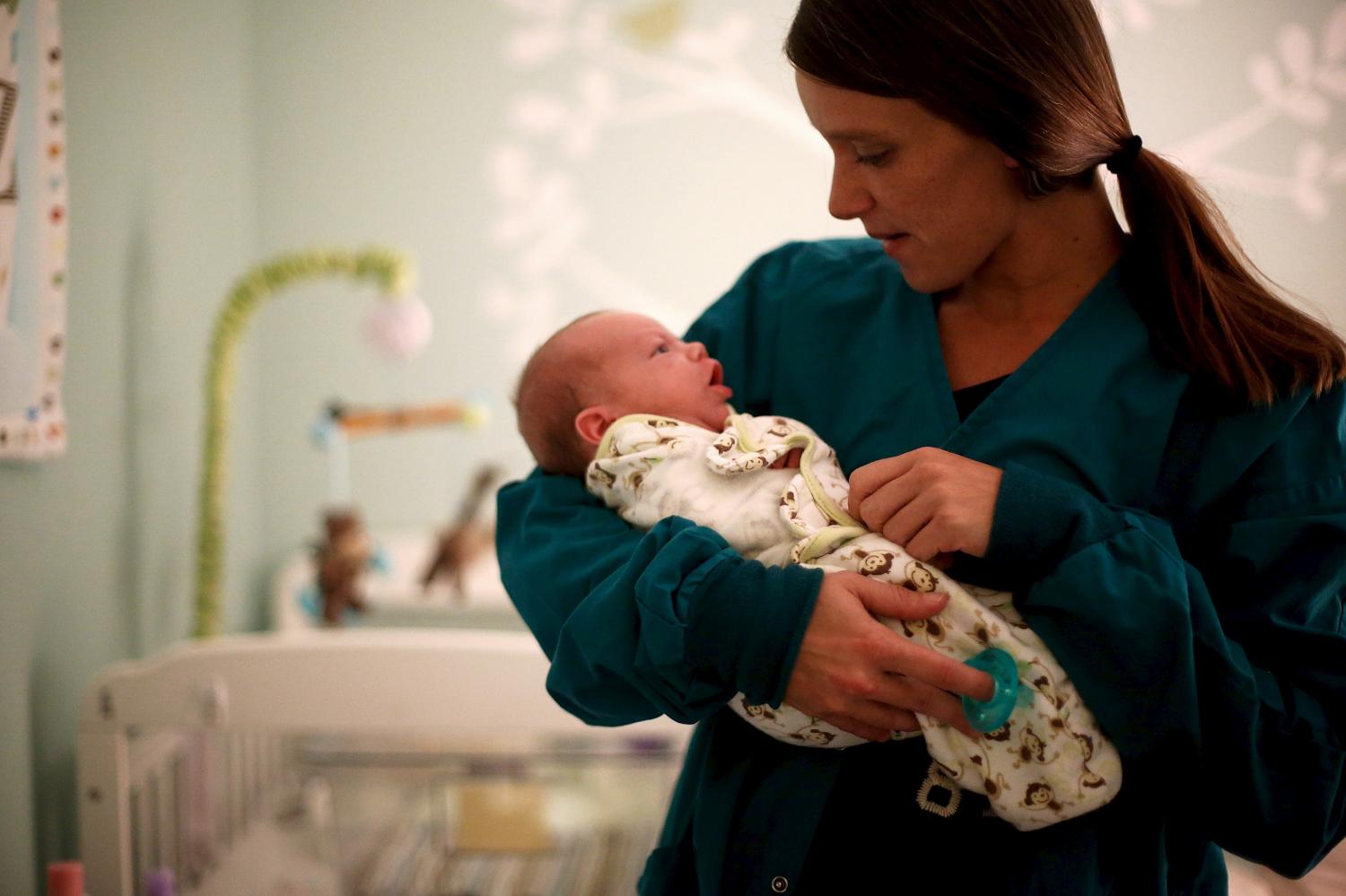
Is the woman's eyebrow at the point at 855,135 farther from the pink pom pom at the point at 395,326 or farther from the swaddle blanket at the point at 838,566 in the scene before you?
the pink pom pom at the point at 395,326

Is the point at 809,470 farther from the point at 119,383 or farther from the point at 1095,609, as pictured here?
the point at 119,383

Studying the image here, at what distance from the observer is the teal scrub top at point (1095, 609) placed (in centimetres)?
83

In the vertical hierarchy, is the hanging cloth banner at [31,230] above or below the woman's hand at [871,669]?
above

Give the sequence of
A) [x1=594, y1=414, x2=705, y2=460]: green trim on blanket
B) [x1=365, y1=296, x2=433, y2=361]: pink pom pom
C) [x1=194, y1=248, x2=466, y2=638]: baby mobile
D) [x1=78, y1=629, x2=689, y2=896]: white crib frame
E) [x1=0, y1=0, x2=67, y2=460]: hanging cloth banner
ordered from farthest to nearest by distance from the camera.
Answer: [x1=365, y1=296, x2=433, y2=361]: pink pom pom, [x1=194, y1=248, x2=466, y2=638]: baby mobile, [x1=78, y1=629, x2=689, y2=896]: white crib frame, [x1=0, y1=0, x2=67, y2=460]: hanging cloth banner, [x1=594, y1=414, x2=705, y2=460]: green trim on blanket

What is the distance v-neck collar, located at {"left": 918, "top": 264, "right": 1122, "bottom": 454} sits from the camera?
37.5 inches

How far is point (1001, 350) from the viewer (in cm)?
101

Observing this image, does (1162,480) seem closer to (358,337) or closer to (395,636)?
(395,636)

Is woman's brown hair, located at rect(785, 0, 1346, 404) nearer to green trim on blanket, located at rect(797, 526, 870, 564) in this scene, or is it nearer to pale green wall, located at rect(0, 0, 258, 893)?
green trim on blanket, located at rect(797, 526, 870, 564)

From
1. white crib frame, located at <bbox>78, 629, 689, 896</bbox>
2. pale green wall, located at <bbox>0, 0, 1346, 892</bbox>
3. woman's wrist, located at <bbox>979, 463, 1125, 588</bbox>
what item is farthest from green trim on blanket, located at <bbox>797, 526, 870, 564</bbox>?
pale green wall, located at <bbox>0, 0, 1346, 892</bbox>

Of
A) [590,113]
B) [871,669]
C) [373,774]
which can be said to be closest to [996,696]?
[871,669]

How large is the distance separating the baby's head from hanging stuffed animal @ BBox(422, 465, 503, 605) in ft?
4.67

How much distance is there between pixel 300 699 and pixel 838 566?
119 centimetres

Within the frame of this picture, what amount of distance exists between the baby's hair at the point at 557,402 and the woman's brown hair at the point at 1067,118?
0.37 metres

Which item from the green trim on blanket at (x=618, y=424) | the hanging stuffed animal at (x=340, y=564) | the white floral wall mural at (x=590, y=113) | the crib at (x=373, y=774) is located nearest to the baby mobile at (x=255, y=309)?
the hanging stuffed animal at (x=340, y=564)
